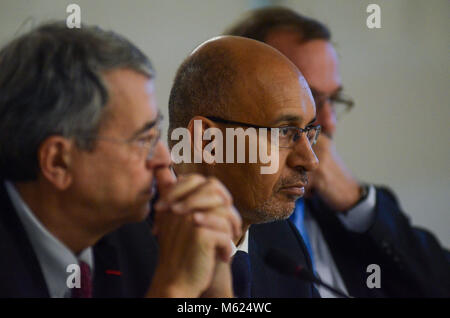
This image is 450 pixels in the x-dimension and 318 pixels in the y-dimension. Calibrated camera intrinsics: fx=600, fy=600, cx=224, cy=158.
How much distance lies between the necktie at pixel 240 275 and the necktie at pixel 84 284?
0.92 feet

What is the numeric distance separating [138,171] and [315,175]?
1175 mm

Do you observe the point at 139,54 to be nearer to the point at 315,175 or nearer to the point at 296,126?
the point at 296,126

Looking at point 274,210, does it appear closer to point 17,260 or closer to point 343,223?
point 17,260

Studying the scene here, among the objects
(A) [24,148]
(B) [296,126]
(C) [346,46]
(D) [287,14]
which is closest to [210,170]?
(B) [296,126]

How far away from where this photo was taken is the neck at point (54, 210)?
90 cm

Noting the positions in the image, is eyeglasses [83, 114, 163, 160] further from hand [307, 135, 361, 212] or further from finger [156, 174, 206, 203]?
hand [307, 135, 361, 212]

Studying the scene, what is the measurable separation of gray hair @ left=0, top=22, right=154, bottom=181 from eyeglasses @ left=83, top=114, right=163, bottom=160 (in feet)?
0.16

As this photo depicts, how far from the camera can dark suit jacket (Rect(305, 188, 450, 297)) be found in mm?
1753

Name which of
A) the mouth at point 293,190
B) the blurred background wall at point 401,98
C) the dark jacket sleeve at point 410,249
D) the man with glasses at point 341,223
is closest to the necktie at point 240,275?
the mouth at point 293,190

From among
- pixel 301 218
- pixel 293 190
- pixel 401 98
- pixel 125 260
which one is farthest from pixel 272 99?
pixel 401 98

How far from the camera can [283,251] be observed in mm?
1278

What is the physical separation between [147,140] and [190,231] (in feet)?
0.53

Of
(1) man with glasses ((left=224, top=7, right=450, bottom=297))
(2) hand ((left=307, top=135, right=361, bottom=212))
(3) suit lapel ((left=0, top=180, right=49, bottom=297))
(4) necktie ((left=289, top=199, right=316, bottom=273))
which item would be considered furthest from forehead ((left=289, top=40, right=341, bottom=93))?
(3) suit lapel ((left=0, top=180, right=49, bottom=297))

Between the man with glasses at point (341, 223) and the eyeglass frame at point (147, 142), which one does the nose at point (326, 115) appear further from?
the eyeglass frame at point (147, 142)
